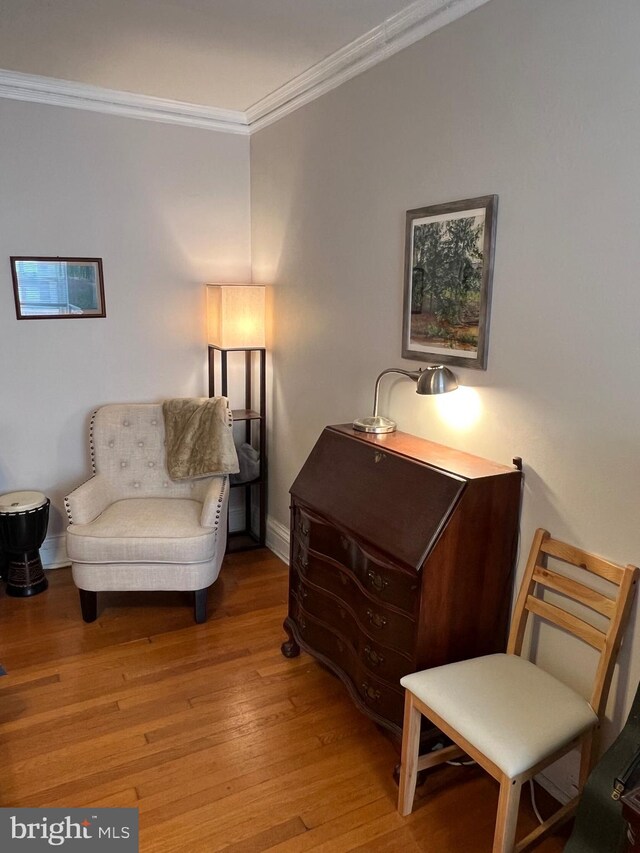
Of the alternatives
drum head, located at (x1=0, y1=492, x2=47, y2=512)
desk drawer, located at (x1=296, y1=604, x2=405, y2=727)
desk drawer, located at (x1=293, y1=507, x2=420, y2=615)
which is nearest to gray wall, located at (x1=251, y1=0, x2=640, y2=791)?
desk drawer, located at (x1=293, y1=507, x2=420, y2=615)

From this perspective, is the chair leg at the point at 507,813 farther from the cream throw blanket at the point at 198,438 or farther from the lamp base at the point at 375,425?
the cream throw blanket at the point at 198,438

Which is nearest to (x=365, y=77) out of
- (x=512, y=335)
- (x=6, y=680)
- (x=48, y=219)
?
(x=512, y=335)

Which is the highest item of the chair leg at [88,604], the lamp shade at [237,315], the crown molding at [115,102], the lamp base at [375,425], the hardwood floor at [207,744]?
the crown molding at [115,102]

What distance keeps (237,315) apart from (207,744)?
2159 mm

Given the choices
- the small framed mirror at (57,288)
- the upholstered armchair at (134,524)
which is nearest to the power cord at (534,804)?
the upholstered armchair at (134,524)

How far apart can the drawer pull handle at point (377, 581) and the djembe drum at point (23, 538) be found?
74.8 inches

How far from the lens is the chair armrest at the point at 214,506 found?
2.95 metres

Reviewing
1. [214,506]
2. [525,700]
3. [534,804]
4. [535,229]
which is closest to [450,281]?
[535,229]

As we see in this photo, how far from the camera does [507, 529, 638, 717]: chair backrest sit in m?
1.73

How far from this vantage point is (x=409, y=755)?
6.25 feet

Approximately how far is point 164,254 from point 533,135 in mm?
2283

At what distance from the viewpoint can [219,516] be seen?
2.98 metres

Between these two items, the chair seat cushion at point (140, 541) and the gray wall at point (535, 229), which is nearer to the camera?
the gray wall at point (535, 229)

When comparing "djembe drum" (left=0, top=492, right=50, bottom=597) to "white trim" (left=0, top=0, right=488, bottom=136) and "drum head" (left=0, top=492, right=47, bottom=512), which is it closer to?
"drum head" (left=0, top=492, right=47, bottom=512)
